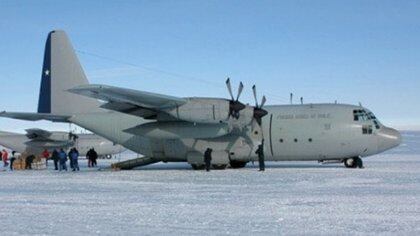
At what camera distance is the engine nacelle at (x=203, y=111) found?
2186 centimetres

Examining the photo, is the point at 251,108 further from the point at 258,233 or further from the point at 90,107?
the point at 258,233

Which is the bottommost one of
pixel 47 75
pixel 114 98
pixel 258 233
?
pixel 258 233

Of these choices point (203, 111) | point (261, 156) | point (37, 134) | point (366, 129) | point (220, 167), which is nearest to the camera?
point (203, 111)

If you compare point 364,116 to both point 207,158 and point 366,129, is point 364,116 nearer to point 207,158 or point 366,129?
point 366,129

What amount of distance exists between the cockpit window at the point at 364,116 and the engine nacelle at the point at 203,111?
570cm

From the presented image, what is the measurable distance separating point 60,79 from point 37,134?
52.2 ft

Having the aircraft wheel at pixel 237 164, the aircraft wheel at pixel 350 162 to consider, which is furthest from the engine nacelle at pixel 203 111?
the aircraft wheel at pixel 350 162

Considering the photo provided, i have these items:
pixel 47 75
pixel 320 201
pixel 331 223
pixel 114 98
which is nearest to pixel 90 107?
pixel 47 75

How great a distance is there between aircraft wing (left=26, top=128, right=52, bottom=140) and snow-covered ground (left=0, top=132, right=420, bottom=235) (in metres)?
25.0

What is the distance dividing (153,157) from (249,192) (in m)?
12.3

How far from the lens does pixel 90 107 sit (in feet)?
86.9

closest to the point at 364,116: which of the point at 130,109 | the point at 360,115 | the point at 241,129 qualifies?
the point at 360,115

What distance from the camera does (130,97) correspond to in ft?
70.0

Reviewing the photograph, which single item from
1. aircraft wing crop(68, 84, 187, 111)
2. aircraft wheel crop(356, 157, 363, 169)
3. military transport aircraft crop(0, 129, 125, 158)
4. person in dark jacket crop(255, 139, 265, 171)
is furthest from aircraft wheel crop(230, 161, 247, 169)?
military transport aircraft crop(0, 129, 125, 158)
